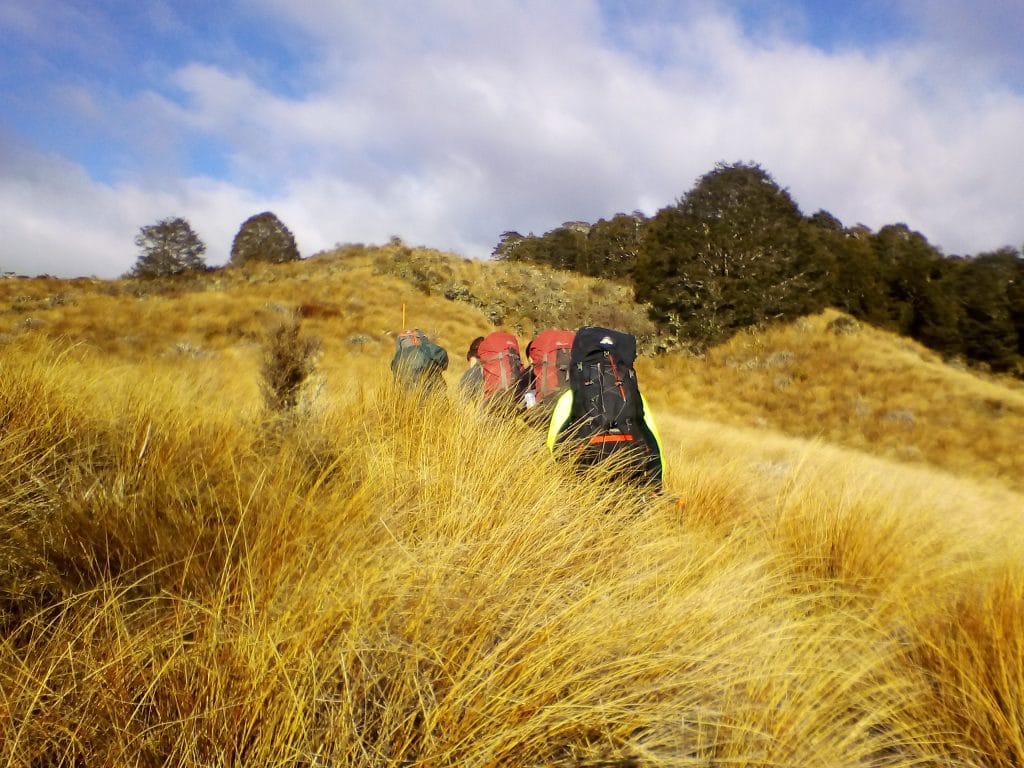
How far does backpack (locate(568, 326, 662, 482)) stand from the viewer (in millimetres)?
3055

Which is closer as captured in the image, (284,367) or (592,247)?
(284,367)

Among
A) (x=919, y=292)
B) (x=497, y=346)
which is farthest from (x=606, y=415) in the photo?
(x=919, y=292)

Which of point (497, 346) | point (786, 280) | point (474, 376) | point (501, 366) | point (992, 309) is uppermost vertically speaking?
point (786, 280)

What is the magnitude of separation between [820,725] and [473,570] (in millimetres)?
953

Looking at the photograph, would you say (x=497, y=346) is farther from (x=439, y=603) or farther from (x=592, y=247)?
(x=592, y=247)

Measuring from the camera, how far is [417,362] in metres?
4.39

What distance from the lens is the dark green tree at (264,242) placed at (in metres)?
27.0

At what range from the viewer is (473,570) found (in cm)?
153

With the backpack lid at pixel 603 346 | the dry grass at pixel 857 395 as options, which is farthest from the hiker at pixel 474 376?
the dry grass at pixel 857 395

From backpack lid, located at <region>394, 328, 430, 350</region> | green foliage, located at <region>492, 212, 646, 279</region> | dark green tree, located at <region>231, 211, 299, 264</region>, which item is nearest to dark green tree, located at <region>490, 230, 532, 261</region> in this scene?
green foliage, located at <region>492, 212, 646, 279</region>

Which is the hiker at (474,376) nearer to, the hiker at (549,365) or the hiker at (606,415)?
the hiker at (549,365)

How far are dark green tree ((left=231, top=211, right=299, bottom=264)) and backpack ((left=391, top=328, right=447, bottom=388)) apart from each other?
24880mm

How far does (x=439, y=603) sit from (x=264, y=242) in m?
29.9

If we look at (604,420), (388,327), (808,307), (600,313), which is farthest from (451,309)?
(604,420)
